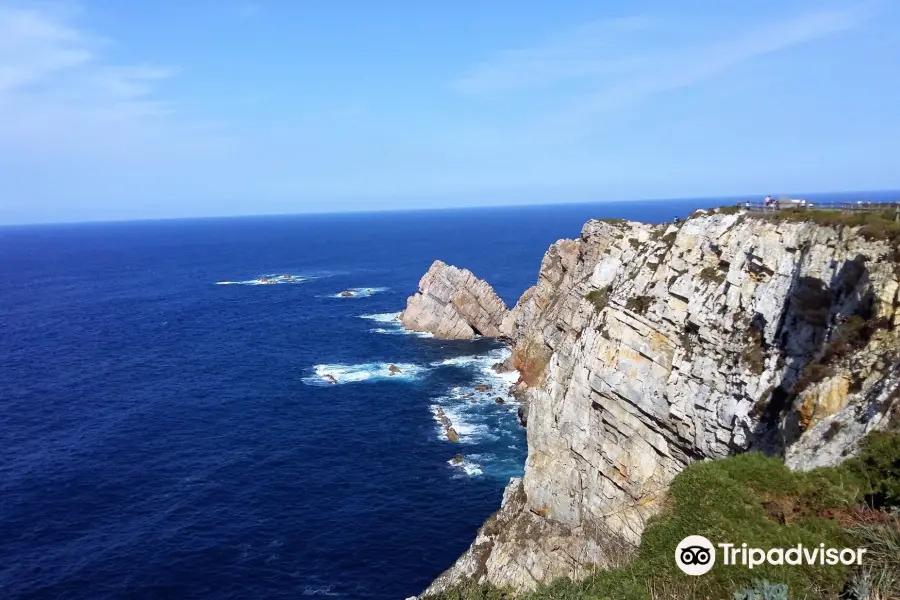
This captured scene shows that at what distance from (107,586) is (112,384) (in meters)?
52.0

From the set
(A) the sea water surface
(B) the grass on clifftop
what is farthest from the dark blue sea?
(B) the grass on clifftop

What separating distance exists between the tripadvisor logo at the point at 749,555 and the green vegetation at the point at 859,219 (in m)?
18.1

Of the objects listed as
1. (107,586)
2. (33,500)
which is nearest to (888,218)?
(107,586)

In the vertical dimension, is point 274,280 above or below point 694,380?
below

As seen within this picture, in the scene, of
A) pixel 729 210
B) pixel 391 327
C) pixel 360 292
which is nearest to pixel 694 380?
pixel 729 210

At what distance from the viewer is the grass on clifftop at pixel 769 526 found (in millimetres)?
18625

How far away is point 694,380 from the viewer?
38281 millimetres

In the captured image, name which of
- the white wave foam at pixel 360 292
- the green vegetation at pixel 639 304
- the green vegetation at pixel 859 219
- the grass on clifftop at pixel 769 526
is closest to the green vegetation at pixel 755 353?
the green vegetation at pixel 859 219

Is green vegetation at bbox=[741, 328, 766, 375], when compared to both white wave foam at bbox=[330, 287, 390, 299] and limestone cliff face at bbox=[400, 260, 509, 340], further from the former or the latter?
white wave foam at bbox=[330, 287, 390, 299]

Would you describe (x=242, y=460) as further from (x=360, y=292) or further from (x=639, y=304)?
(x=360, y=292)

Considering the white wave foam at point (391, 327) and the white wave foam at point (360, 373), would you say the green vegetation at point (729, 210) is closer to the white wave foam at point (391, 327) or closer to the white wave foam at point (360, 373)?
the white wave foam at point (360, 373)

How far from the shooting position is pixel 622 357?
4350cm

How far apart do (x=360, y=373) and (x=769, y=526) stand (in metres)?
79.5

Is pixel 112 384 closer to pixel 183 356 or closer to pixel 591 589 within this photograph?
pixel 183 356
